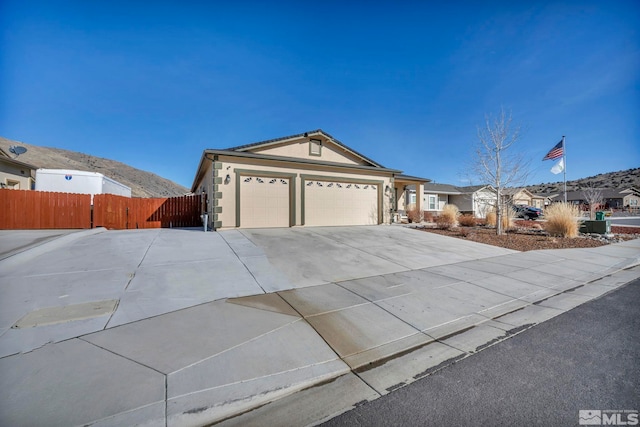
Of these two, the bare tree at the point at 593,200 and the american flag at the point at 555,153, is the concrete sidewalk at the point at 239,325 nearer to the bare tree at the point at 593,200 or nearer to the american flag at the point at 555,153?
the american flag at the point at 555,153

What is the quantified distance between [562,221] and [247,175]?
50.9ft

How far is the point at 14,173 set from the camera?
1566 centimetres

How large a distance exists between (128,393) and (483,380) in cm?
329

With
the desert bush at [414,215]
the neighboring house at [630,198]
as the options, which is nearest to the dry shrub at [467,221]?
the desert bush at [414,215]

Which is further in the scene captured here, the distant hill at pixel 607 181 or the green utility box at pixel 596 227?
the distant hill at pixel 607 181

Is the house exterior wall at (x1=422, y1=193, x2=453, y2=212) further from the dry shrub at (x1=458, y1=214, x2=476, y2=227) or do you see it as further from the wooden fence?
the wooden fence

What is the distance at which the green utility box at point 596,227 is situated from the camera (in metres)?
13.6

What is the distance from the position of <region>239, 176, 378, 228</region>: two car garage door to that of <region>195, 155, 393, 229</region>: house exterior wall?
198mm

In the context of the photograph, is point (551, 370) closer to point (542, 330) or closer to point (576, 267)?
point (542, 330)

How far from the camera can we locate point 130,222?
13680 mm

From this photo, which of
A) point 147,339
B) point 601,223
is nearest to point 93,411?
point 147,339

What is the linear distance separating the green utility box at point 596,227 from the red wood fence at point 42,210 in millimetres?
26428

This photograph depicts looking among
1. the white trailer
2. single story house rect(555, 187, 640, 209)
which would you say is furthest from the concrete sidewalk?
single story house rect(555, 187, 640, 209)

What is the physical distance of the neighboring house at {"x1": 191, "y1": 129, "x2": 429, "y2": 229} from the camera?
38.3 feet
